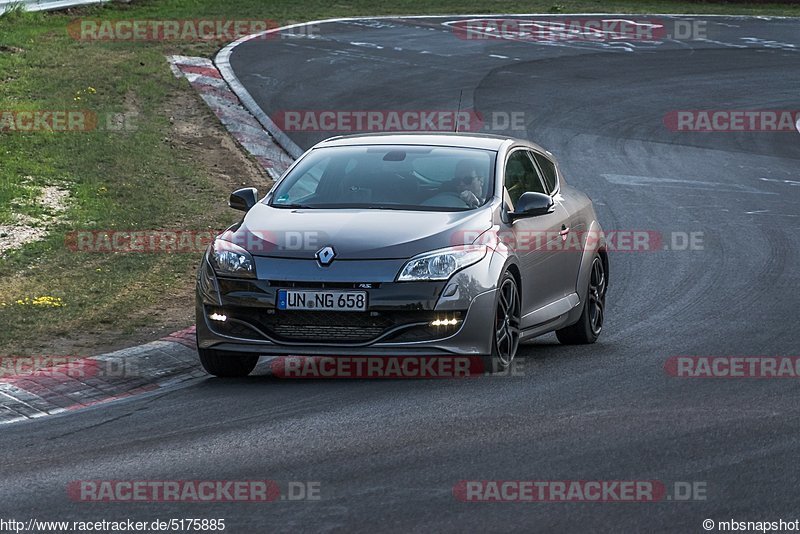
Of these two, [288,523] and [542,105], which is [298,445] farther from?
[542,105]

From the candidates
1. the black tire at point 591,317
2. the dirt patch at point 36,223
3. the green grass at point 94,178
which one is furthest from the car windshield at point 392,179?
the dirt patch at point 36,223

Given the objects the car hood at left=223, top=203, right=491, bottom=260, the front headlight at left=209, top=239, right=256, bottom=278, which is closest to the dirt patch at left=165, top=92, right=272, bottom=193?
the car hood at left=223, top=203, right=491, bottom=260

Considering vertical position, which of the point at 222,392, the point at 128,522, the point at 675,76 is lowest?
the point at 675,76

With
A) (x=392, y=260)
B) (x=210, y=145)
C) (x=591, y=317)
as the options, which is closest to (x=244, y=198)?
(x=392, y=260)

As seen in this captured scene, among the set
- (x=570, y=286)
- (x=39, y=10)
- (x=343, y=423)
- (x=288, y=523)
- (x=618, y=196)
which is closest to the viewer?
(x=288, y=523)

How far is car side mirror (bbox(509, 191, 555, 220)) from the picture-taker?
10.3 metres

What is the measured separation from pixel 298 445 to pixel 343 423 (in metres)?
0.55

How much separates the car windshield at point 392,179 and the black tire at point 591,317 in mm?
1584

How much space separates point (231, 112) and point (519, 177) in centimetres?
1171

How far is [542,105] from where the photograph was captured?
25.5 m

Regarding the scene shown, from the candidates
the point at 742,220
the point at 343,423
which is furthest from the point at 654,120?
the point at 343,423

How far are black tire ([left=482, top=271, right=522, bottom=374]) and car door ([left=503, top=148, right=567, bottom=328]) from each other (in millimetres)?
226

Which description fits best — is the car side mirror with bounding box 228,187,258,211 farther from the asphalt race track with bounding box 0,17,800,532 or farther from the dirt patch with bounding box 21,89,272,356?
the dirt patch with bounding box 21,89,272,356

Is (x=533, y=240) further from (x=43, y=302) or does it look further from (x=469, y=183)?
(x=43, y=302)
